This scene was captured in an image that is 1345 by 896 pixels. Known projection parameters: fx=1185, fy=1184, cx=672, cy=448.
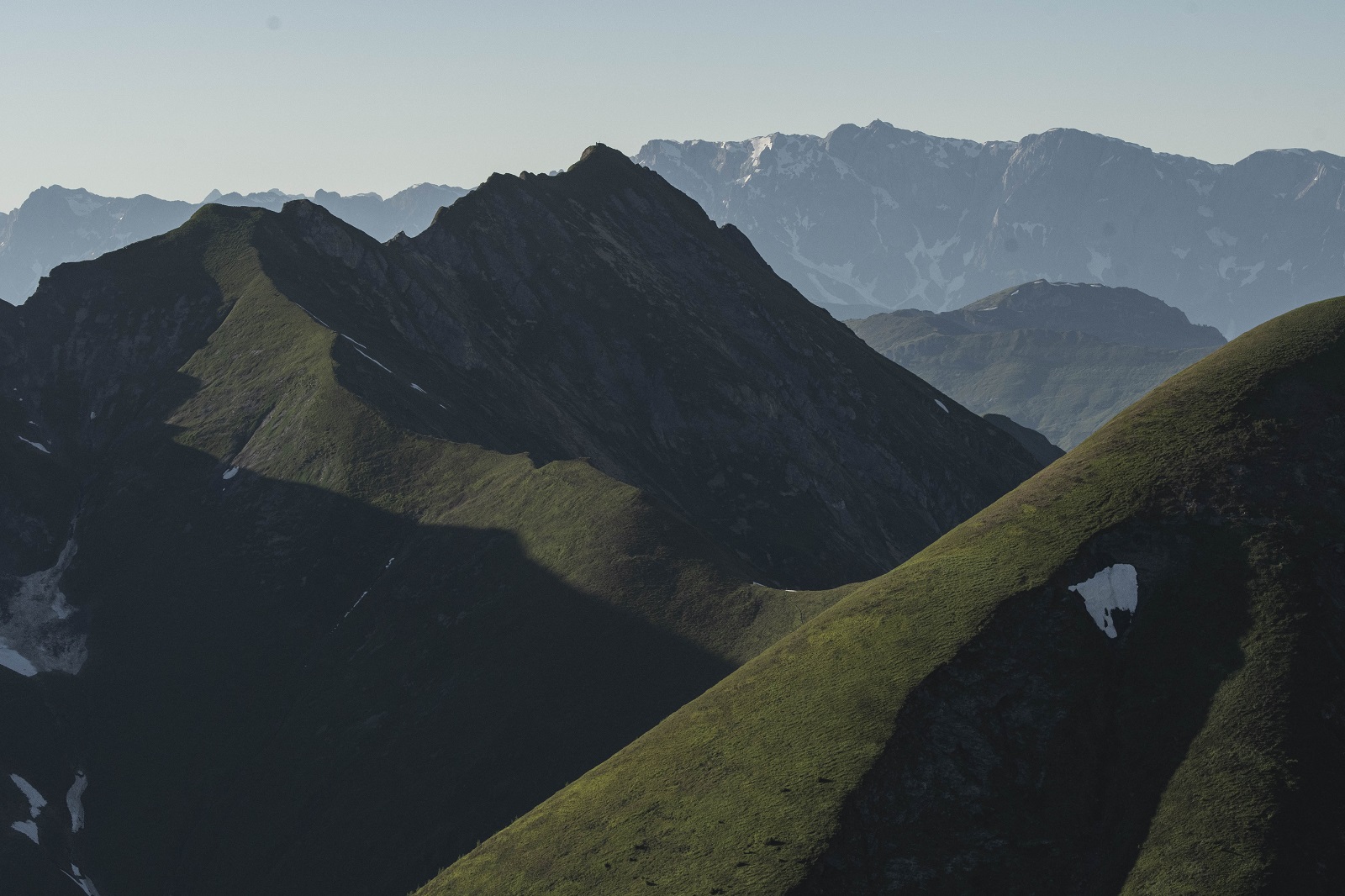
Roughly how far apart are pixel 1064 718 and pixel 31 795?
334ft

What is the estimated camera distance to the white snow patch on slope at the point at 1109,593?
7250cm

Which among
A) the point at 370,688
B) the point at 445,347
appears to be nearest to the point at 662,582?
the point at 370,688

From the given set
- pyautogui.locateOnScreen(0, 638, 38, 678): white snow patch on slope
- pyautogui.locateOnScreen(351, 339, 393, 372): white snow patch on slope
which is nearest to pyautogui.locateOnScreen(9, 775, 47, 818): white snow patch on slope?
pyautogui.locateOnScreen(0, 638, 38, 678): white snow patch on slope

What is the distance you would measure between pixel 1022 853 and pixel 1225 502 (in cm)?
2760

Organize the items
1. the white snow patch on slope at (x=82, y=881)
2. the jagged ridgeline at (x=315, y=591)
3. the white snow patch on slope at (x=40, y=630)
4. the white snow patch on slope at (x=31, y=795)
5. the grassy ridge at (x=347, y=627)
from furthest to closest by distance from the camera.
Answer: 1. the white snow patch on slope at (x=40, y=630)
2. the white snow patch on slope at (x=31, y=795)
3. the jagged ridgeline at (x=315, y=591)
4. the grassy ridge at (x=347, y=627)
5. the white snow patch on slope at (x=82, y=881)

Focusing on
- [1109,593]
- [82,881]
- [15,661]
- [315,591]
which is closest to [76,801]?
[82,881]

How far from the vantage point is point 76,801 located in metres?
121

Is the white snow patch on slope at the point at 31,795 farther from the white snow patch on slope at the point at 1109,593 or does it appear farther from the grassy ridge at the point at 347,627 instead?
the white snow patch on slope at the point at 1109,593

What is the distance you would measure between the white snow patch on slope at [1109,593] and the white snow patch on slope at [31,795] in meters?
101

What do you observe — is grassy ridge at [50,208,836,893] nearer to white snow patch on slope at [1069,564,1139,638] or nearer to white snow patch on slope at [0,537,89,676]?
white snow patch on slope at [0,537,89,676]

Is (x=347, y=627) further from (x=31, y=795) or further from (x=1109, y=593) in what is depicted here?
(x=1109, y=593)

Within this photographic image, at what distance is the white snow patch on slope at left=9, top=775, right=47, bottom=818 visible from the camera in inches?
4584

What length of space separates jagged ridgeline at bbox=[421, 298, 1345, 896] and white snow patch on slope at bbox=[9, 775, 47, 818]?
6273cm

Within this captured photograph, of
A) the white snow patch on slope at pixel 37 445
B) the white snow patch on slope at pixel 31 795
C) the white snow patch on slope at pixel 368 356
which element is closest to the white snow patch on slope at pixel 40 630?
the white snow patch on slope at pixel 31 795
